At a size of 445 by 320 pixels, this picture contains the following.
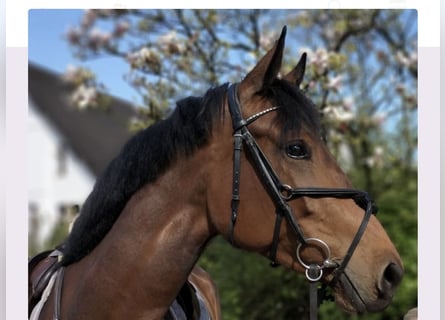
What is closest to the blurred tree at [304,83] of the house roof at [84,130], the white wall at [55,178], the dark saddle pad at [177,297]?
the dark saddle pad at [177,297]

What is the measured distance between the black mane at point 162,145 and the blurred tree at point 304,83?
1494 millimetres

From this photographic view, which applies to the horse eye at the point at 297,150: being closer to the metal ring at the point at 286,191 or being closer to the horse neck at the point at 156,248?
the metal ring at the point at 286,191

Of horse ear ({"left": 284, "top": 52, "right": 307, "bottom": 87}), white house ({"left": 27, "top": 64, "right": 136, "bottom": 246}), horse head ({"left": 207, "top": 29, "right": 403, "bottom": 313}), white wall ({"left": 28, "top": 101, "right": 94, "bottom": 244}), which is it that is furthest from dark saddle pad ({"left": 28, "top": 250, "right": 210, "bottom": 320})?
white wall ({"left": 28, "top": 101, "right": 94, "bottom": 244})

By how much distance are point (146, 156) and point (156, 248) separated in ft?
0.99

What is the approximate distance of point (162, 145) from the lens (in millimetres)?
1956

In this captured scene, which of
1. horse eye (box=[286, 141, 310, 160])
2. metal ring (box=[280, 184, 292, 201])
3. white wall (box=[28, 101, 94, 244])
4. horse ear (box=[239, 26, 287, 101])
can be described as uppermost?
horse ear (box=[239, 26, 287, 101])

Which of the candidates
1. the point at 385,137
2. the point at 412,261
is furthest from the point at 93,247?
the point at 385,137

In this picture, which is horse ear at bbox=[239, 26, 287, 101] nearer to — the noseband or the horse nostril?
the noseband

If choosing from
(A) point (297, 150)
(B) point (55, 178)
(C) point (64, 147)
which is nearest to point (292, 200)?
(A) point (297, 150)

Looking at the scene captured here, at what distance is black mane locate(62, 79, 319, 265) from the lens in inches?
75.2

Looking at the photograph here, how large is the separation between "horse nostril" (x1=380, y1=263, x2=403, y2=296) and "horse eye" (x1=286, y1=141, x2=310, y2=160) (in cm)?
42

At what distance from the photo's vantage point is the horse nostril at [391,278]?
1771 millimetres

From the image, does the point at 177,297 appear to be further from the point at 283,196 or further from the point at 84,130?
the point at 84,130

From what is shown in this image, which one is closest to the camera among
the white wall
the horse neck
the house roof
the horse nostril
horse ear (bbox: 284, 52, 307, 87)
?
the horse nostril
